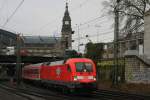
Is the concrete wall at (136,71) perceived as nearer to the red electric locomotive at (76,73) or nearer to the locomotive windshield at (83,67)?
the red electric locomotive at (76,73)

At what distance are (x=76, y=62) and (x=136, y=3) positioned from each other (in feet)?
102

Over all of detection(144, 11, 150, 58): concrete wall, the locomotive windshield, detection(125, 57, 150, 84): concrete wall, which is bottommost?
detection(125, 57, 150, 84): concrete wall

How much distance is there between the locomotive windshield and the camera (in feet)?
96.6

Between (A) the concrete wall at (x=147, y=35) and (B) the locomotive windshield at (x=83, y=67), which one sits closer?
(B) the locomotive windshield at (x=83, y=67)

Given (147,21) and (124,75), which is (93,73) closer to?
(124,75)

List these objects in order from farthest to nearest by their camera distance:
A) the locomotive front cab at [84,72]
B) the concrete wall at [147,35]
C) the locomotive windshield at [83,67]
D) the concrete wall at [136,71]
Answer: the concrete wall at [147,35]
the concrete wall at [136,71]
the locomotive windshield at [83,67]
the locomotive front cab at [84,72]

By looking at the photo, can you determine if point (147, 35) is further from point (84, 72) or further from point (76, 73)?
point (76, 73)

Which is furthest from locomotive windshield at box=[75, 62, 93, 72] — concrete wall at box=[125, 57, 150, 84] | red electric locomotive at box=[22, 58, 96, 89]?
concrete wall at box=[125, 57, 150, 84]

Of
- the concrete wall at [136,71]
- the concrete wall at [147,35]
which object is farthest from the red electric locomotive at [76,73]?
the concrete wall at [147,35]

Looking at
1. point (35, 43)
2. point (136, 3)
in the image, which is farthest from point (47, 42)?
point (136, 3)

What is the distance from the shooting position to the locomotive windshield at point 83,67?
29.5 metres

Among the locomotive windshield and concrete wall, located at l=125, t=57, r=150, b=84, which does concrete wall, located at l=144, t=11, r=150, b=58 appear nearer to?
concrete wall, located at l=125, t=57, r=150, b=84

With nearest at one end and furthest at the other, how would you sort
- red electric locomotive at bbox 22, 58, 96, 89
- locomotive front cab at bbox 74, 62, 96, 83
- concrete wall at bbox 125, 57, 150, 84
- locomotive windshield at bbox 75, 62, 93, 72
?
red electric locomotive at bbox 22, 58, 96, 89
locomotive front cab at bbox 74, 62, 96, 83
locomotive windshield at bbox 75, 62, 93, 72
concrete wall at bbox 125, 57, 150, 84

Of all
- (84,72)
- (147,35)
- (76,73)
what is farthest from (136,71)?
(76,73)
